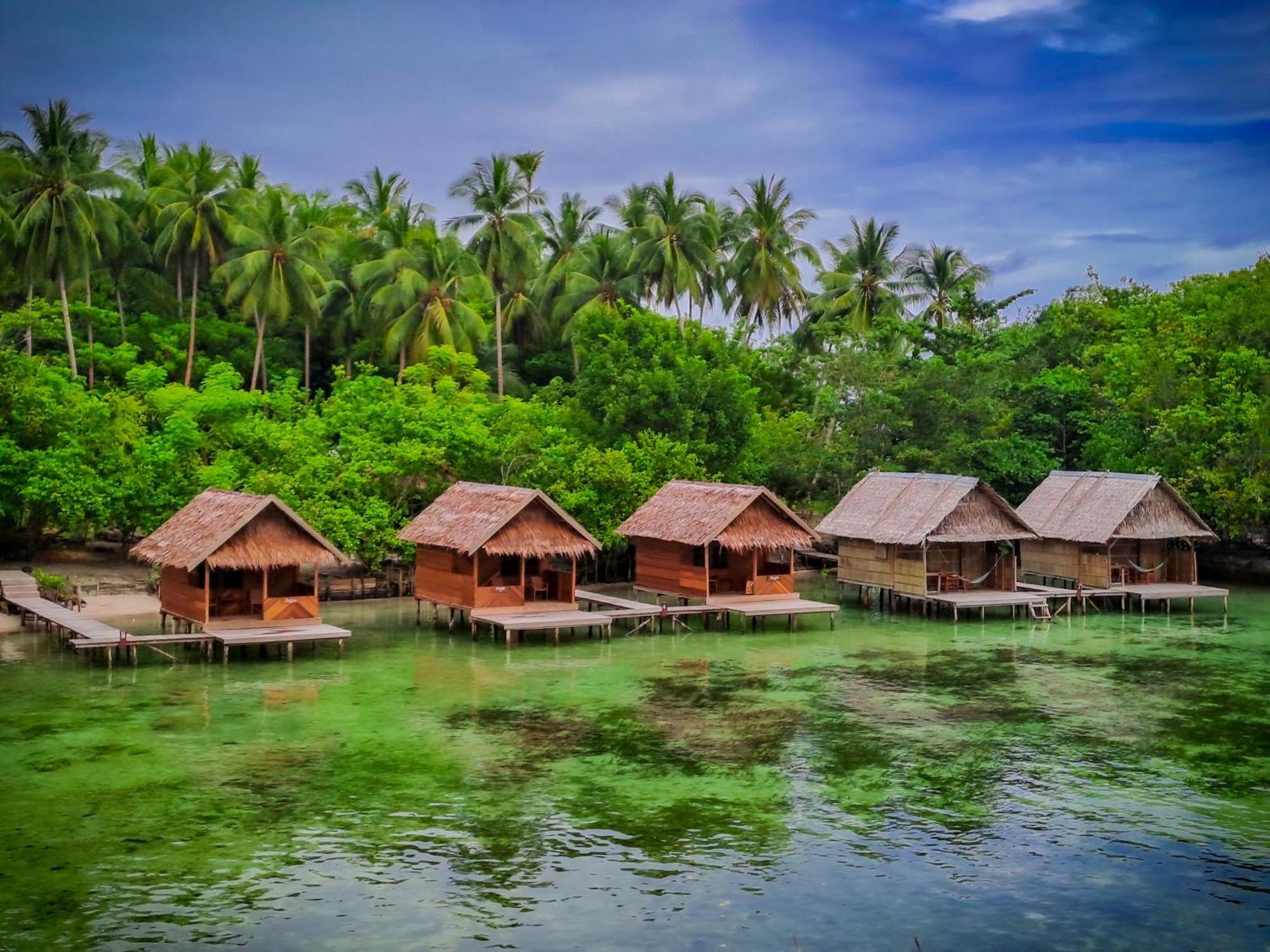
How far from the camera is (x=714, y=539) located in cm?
3175

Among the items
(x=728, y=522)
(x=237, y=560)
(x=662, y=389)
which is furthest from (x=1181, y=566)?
(x=237, y=560)

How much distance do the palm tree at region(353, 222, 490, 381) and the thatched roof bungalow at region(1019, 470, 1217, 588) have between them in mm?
21331

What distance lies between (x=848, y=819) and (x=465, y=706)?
8.44 meters

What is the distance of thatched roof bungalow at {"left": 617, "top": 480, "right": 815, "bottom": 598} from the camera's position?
106ft

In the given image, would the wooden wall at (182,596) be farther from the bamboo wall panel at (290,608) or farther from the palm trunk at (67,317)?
the palm trunk at (67,317)

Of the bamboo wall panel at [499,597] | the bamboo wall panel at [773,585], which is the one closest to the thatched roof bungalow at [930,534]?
the bamboo wall panel at [773,585]

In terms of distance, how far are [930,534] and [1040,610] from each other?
3.90 metres

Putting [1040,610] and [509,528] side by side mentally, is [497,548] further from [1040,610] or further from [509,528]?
[1040,610]

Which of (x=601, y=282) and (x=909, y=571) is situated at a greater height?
(x=601, y=282)

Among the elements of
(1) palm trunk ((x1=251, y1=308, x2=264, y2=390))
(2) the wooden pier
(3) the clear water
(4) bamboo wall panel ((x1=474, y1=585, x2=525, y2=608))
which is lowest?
(3) the clear water

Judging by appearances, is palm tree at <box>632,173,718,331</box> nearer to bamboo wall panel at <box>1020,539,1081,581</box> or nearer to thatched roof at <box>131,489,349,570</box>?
bamboo wall panel at <box>1020,539,1081,581</box>

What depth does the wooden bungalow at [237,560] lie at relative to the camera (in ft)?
90.6

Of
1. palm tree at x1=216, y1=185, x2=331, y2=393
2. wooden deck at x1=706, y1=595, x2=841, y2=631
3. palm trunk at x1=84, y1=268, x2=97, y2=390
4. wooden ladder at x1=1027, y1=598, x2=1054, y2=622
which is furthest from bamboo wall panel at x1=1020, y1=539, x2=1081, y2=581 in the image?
palm trunk at x1=84, y1=268, x2=97, y2=390

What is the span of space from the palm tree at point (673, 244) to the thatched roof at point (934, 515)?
18.4 m
